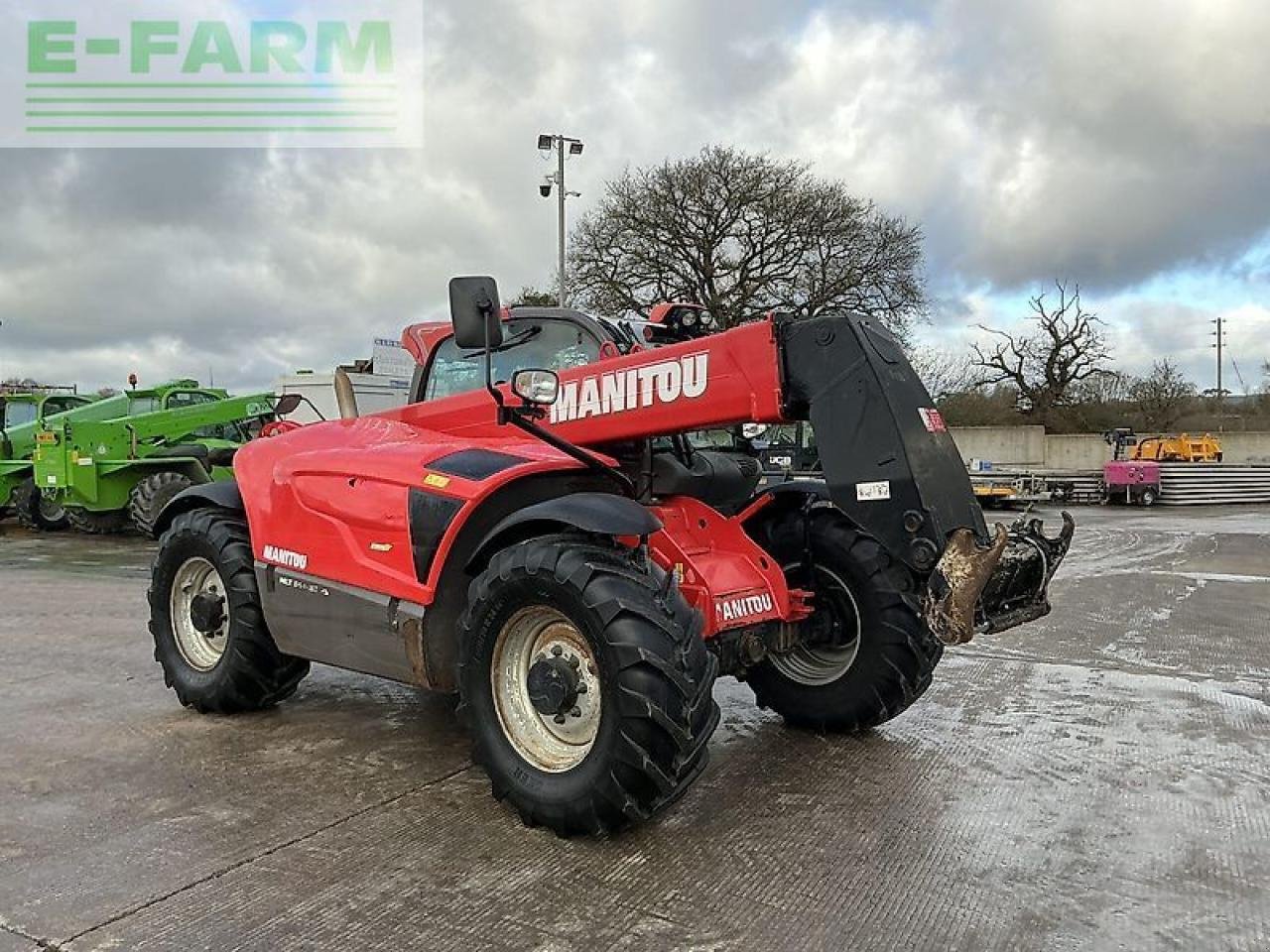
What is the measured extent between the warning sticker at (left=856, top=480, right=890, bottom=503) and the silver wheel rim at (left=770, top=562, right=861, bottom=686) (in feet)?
3.29

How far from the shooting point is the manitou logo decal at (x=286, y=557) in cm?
459

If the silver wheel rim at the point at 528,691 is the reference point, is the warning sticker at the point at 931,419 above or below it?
above

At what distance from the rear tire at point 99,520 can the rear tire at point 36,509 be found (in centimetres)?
118

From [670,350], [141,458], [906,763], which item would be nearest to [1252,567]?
[906,763]

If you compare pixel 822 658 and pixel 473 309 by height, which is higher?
pixel 473 309

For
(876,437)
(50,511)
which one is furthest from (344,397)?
(50,511)

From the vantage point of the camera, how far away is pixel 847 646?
4.77m

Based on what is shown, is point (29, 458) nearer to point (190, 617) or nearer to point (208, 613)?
point (190, 617)

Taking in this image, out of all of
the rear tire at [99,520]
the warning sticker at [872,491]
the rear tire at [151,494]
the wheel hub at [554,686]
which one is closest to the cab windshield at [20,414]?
the rear tire at [99,520]

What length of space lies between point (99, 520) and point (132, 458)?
1317mm

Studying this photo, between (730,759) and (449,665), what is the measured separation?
127cm

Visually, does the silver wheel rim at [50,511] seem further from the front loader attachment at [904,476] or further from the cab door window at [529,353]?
the front loader attachment at [904,476]

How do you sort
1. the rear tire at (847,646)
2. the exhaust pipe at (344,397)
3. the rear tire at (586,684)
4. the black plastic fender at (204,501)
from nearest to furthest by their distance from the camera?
the rear tire at (586,684) < the rear tire at (847,646) < the black plastic fender at (204,501) < the exhaust pipe at (344,397)

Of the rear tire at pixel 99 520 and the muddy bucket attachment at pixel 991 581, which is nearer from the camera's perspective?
the muddy bucket attachment at pixel 991 581
